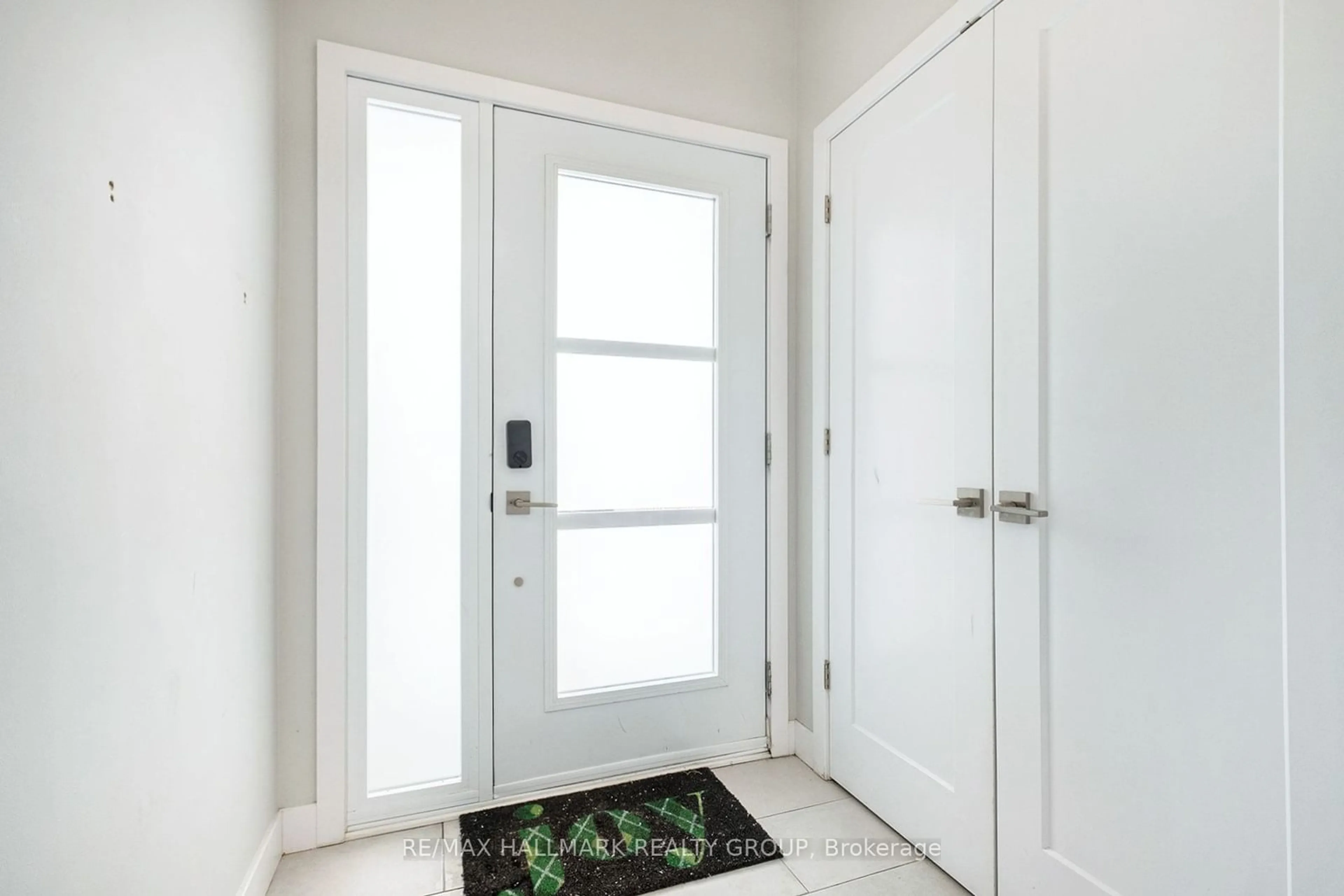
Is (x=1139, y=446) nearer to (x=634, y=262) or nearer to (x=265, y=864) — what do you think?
(x=634, y=262)

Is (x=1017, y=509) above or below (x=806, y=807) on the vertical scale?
above

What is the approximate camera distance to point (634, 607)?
2.02m

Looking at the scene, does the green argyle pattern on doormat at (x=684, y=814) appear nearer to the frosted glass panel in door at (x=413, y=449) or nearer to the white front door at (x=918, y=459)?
the white front door at (x=918, y=459)

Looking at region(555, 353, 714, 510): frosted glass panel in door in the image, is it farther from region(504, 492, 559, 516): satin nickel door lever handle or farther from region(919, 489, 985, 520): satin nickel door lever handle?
region(919, 489, 985, 520): satin nickel door lever handle

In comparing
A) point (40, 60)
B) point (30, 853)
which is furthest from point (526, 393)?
point (30, 853)

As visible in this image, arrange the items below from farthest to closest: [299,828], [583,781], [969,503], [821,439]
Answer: [821,439], [583,781], [299,828], [969,503]

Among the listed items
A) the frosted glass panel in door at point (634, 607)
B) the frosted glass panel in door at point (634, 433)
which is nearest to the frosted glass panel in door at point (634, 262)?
the frosted glass panel in door at point (634, 433)

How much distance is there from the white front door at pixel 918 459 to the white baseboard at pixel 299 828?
151cm

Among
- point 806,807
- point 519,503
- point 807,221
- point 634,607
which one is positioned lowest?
point 806,807

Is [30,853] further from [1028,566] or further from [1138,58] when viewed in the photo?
[1138,58]

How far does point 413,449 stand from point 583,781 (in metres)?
1.14

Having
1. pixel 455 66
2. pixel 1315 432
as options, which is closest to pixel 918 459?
pixel 1315 432

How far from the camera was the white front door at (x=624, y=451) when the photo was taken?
1.87 metres

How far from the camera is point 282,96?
1.64 meters
